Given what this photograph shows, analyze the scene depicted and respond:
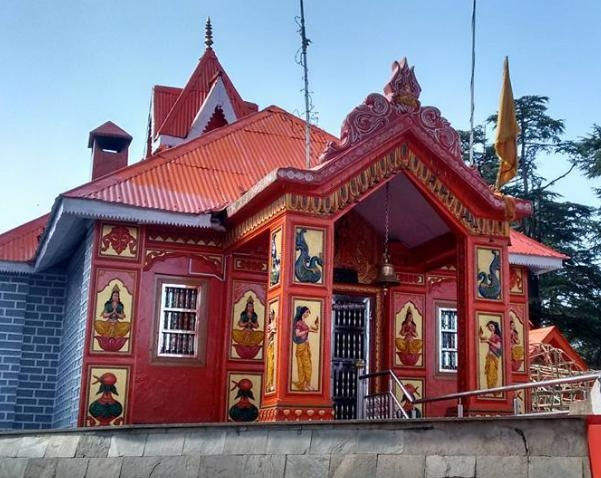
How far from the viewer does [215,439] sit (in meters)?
9.22

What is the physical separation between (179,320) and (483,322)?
4.92 m

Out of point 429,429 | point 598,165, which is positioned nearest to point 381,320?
point 429,429

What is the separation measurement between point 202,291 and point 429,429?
7008mm

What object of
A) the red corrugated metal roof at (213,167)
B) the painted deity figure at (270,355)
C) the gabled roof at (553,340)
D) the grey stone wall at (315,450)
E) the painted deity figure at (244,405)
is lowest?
the grey stone wall at (315,450)

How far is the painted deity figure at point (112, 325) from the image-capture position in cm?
1310

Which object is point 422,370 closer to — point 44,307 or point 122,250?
point 122,250

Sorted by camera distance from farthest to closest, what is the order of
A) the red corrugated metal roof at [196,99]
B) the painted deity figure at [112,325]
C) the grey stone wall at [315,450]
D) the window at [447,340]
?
the red corrugated metal roof at [196,99] < the window at [447,340] < the painted deity figure at [112,325] < the grey stone wall at [315,450]

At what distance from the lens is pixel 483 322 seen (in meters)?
12.3

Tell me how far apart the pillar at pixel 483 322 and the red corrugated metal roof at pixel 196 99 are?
923cm

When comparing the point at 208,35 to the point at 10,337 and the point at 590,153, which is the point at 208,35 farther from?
the point at 590,153

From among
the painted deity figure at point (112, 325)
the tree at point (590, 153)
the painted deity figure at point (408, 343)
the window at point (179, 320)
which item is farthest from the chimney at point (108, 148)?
the tree at point (590, 153)

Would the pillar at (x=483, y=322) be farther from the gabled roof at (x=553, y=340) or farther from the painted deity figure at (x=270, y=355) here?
the gabled roof at (x=553, y=340)

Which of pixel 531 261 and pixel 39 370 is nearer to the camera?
pixel 531 261

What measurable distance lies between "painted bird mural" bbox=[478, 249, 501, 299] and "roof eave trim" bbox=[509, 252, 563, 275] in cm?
292
